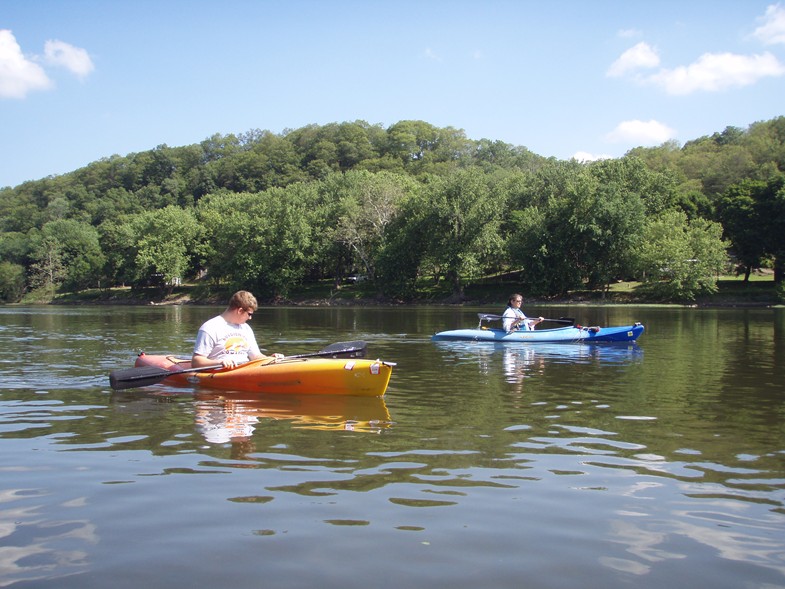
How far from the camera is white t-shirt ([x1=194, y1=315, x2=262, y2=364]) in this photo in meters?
11.5

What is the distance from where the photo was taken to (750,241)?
186ft

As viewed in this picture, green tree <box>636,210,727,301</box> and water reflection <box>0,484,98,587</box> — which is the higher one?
green tree <box>636,210,727,301</box>

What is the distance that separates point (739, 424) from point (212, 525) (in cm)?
687

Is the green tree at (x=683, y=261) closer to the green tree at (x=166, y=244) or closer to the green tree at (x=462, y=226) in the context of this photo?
the green tree at (x=462, y=226)

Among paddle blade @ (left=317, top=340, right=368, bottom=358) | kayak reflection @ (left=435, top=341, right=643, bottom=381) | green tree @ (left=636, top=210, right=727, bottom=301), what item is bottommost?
kayak reflection @ (left=435, top=341, right=643, bottom=381)

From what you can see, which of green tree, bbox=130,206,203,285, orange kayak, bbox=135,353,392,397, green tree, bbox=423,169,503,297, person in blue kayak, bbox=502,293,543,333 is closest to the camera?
orange kayak, bbox=135,353,392,397

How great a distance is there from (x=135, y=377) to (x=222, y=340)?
4.91 ft

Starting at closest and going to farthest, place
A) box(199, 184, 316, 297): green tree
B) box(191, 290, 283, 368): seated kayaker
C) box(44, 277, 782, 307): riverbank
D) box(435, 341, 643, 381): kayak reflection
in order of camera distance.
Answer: box(191, 290, 283, 368): seated kayaker → box(435, 341, 643, 381): kayak reflection → box(44, 277, 782, 307): riverbank → box(199, 184, 316, 297): green tree

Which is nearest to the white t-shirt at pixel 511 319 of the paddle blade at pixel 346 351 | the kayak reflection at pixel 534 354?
the kayak reflection at pixel 534 354

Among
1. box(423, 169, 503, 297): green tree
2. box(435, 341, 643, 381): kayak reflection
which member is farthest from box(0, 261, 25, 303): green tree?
box(435, 341, 643, 381): kayak reflection

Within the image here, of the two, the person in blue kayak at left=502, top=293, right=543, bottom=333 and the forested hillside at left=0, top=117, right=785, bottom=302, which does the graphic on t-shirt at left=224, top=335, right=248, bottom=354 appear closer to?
the person in blue kayak at left=502, top=293, right=543, bottom=333

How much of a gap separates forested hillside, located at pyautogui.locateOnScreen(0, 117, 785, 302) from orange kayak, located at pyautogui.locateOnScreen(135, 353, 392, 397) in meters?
47.3

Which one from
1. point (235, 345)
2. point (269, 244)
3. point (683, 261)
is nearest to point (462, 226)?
point (683, 261)

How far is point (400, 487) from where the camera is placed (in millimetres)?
6031
